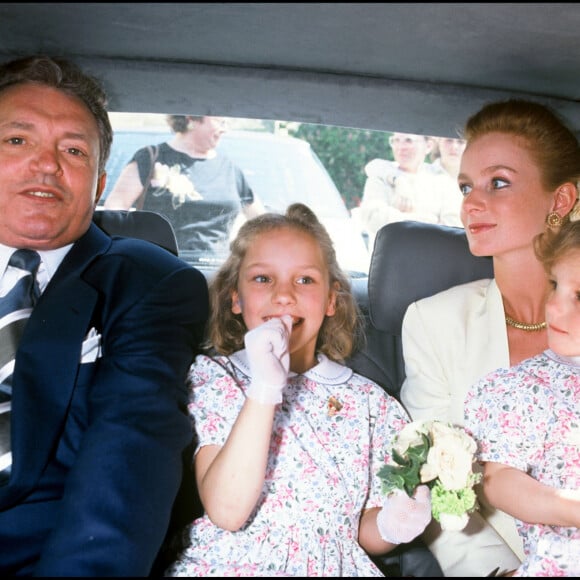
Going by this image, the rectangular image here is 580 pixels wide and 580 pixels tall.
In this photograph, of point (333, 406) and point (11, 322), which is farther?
point (333, 406)

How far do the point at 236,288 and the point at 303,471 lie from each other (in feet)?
1.89

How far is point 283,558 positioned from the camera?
1.81 metres

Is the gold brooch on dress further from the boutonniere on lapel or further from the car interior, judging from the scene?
the car interior

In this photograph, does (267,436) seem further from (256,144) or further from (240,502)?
(256,144)

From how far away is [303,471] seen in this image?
6.31 feet

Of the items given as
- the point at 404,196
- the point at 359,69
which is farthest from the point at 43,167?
the point at 404,196

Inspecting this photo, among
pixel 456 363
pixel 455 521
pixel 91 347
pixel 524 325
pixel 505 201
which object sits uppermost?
pixel 505 201

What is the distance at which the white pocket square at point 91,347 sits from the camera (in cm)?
178

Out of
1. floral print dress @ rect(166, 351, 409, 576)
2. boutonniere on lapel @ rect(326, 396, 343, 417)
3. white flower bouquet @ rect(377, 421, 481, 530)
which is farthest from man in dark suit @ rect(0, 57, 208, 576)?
white flower bouquet @ rect(377, 421, 481, 530)

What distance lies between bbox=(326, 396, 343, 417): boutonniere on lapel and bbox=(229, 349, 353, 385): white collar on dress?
0.06 meters

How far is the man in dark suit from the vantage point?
1.54m

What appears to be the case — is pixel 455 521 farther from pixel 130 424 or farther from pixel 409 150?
pixel 409 150

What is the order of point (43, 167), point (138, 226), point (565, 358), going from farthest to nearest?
point (138, 226)
point (565, 358)
point (43, 167)

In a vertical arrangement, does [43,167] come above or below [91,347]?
above
